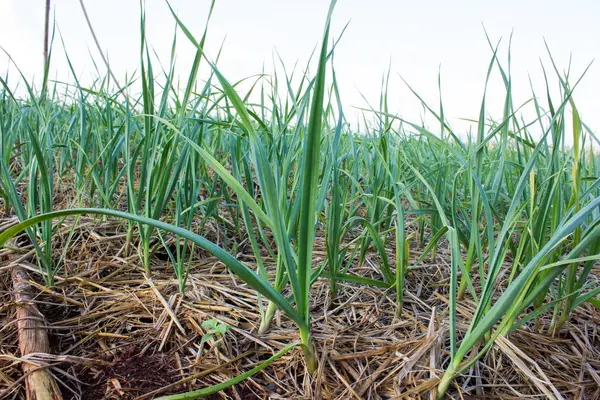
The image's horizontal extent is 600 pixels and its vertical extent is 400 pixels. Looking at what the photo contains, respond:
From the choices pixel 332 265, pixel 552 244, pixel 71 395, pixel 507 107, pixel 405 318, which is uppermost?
pixel 507 107

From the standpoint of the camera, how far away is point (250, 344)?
81 centimetres

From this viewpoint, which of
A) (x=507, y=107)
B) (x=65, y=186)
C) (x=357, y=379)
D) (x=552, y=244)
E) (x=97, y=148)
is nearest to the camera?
(x=552, y=244)

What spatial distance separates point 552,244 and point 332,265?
0.40 m

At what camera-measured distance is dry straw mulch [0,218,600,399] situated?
72cm

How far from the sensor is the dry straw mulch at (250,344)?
718 mm

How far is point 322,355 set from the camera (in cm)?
74

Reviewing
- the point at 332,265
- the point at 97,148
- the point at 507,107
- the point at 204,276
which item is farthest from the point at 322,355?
the point at 97,148

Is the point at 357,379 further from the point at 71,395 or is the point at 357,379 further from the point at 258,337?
the point at 71,395

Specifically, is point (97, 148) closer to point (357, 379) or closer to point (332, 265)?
point (332, 265)

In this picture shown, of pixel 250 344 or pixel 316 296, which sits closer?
pixel 250 344

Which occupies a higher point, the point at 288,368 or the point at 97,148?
the point at 97,148

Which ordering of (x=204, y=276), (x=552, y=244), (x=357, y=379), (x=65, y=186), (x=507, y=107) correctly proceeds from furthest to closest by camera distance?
(x=65, y=186) < (x=204, y=276) < (x=507, y=107) < (x=357, y=379) < (x=552, y=244)

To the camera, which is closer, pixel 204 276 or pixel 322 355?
pixel 322 355

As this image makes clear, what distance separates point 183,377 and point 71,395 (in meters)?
0.19
